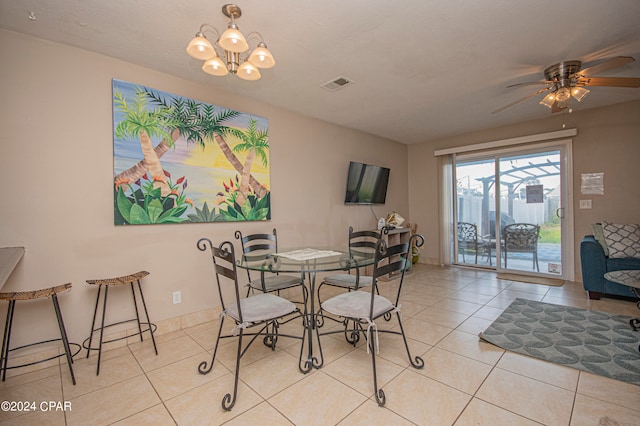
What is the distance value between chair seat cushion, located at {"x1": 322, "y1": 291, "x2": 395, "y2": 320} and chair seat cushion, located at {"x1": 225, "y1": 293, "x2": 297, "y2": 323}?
283 mm

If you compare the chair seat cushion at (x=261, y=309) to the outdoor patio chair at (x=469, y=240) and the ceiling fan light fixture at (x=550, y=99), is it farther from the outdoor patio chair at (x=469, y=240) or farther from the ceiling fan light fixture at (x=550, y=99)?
the outdoor patio chair at (x=469, y=240)

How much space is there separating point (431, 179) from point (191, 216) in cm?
459

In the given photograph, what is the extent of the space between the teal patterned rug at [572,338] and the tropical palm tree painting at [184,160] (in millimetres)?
2742

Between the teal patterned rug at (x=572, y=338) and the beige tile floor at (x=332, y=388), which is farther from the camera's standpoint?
the teal patterned rug at (x=572, y=338)

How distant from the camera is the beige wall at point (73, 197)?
77.7 inches

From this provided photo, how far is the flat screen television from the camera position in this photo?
440cm

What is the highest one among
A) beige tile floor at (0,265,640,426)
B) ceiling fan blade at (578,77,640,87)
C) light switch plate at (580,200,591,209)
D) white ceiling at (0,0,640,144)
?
white ceiling at (0,0,640,144)

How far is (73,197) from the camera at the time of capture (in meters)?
2.17

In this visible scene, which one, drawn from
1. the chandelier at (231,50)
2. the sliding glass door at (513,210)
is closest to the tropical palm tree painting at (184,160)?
the chandelier at (231,50)

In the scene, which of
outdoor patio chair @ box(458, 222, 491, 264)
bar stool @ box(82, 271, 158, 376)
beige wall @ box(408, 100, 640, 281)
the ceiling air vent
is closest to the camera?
bar stool @ box(82, 271, 158, 376)

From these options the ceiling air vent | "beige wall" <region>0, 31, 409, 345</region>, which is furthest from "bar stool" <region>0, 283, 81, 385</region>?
the ceiling air vent

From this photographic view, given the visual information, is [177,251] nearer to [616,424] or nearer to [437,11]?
[437,11]

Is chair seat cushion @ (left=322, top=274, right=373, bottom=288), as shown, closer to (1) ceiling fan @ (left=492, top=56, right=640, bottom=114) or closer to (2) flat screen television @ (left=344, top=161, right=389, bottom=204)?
(2) flat screen television @ (left=344, top=161, right=389, bottom=204)

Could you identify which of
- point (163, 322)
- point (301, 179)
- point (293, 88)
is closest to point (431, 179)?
point (301, 179)
